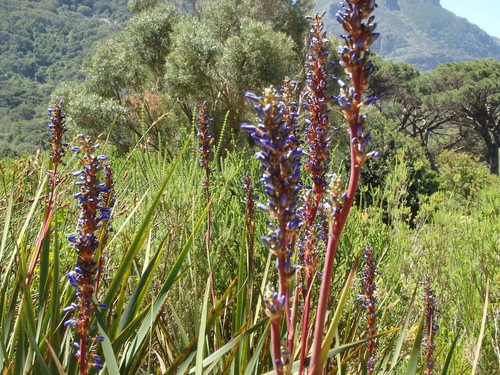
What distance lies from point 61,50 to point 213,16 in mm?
102256


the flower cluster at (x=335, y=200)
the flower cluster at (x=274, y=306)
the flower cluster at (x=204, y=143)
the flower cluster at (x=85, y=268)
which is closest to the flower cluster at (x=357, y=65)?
the flower cluster at (x=335, y=200)

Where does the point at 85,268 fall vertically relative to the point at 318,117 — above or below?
below

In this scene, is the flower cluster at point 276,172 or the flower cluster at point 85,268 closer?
the flower cluster at point 276,172

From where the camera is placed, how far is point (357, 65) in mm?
841

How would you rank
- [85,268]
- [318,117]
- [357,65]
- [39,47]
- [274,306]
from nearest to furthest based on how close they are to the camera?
[274,306] → [357,65] → [85,268] → [318,117] → [39,47]

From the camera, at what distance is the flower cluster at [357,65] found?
81 centimetres

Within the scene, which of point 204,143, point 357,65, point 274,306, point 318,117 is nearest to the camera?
point 274,306

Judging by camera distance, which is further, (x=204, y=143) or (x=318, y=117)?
(x=204, y=143)

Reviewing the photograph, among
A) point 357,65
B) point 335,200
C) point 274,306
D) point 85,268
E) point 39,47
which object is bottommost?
point 85,268

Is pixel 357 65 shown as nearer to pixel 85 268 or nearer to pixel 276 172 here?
pixel 276 172

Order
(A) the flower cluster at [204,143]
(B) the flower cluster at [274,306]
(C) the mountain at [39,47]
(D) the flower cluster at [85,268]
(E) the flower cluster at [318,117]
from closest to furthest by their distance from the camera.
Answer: (B) the flower cluster at [274,306], (D) the flower cluster at [85,268], (E) the flower cluster at [318,117], (A) the flower cluster at [204,143], (C) the mountain at [39,47]

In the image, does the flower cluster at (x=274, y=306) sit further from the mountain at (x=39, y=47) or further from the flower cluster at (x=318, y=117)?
the mountain at (x=39, y=47)

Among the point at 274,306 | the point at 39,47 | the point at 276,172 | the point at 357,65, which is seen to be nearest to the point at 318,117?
the point at 357,65

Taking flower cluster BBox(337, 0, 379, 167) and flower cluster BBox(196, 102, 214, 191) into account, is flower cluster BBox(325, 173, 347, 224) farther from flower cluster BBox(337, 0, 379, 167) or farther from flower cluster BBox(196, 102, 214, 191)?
flower cluster BBox(196, 102, 214, 191)
